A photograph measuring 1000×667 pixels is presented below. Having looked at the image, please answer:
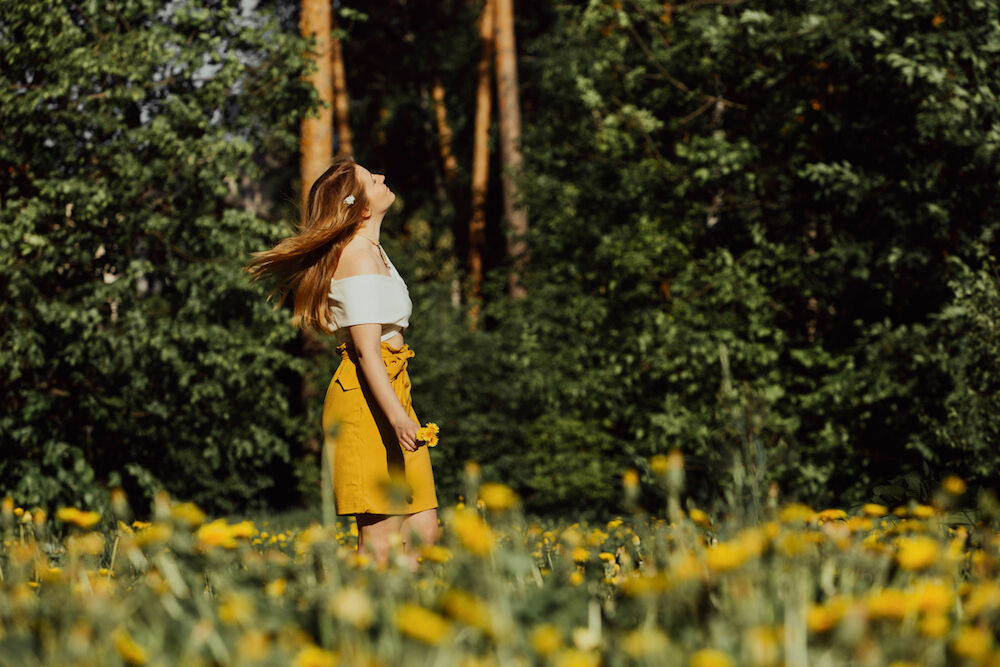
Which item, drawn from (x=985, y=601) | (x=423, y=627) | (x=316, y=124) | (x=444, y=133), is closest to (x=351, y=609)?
(x=423, y=627)

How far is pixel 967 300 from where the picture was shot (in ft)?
22.7

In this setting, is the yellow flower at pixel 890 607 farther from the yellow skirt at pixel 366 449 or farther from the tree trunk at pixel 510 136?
the tree trunk at pixel 510 136

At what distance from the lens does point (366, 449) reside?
3350 mm

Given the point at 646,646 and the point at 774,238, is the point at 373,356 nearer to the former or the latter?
the point at 646,646

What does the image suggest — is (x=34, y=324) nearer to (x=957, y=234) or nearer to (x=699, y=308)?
(x=699, y=308)

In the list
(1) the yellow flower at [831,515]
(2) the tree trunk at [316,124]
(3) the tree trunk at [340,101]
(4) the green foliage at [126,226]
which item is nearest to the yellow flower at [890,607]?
(1) the yellow flower at [831,515]

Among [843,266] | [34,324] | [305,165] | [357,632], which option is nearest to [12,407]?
[34,324]

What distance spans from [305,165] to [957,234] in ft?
23.1

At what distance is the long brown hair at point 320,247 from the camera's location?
3443mm

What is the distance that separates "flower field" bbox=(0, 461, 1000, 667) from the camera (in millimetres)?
1513

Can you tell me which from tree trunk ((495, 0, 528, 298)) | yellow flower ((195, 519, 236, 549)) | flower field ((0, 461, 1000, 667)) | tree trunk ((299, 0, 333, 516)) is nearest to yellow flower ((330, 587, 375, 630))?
flower field ((0, 461, 1000, 667))

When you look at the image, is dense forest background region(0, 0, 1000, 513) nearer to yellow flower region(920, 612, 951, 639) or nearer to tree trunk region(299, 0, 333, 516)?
tree trunk region(299, 0, 333, 516)

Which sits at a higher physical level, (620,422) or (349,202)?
(349,202)

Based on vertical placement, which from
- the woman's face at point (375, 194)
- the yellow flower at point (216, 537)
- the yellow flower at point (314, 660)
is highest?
the woman's face at point (375, 194)
